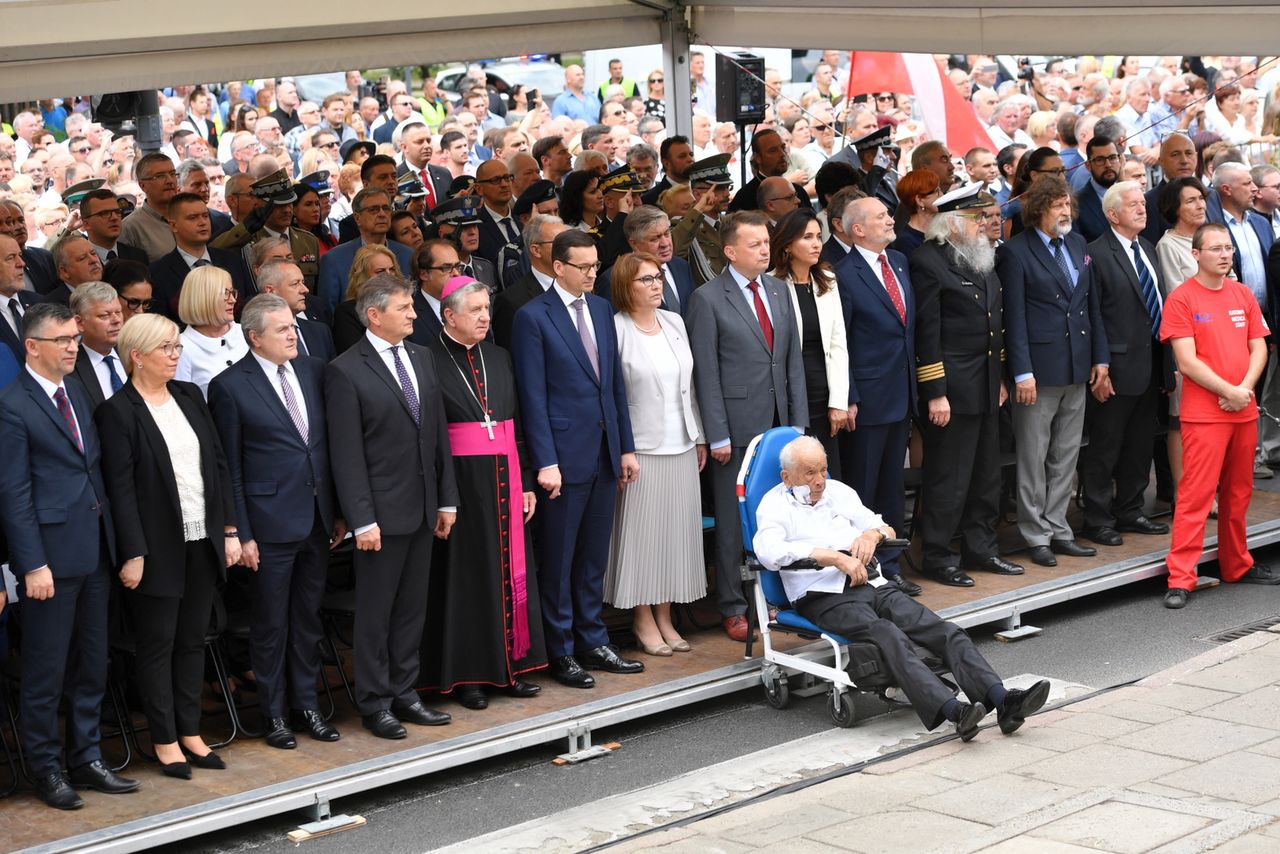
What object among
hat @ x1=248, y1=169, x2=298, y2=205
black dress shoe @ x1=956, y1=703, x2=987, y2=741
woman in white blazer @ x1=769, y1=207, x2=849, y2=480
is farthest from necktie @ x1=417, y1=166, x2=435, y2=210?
black dress shoe @ x1=956, y1=703, x2=987, y2=741

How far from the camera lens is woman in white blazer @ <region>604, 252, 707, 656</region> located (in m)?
7.88

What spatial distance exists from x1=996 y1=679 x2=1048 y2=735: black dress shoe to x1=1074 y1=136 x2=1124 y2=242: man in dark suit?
15.3ft

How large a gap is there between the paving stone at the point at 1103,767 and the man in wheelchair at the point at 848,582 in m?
0.40

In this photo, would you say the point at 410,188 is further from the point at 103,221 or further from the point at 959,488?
the point at 959,488

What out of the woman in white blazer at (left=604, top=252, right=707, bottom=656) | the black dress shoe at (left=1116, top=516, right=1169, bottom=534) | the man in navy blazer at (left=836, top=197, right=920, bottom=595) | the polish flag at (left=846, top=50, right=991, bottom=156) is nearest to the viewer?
the woman in white blazer at (left=604, top=252, right=707, bottom=656)

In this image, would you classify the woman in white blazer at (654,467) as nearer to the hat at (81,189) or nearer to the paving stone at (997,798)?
the paving stone at (997,798)

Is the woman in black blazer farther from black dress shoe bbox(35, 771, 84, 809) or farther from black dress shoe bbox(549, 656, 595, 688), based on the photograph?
black dress shoe bbox(549, 656, 595, 688)

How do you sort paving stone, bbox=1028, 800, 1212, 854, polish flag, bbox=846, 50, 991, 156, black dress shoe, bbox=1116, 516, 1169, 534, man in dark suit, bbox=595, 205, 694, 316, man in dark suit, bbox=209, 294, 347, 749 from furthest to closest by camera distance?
polish flag, bbox=846, 50, 991, 156
black dress shoe, bbox=1116, 516, 1169, 534
man in dark suit, bbox=595, 205, 694, 316
man in dark suit, bbox=209, 294, 347, 749
paving stone, bbox=1028, 800, 1212, 854

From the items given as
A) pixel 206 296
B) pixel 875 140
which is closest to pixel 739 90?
pixel 875 140

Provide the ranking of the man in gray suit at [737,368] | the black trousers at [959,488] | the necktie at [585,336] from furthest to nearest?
1. the black trousers at [959,488]
2. the man in gray suit at [737,368]
3. the necktie at [585,336]

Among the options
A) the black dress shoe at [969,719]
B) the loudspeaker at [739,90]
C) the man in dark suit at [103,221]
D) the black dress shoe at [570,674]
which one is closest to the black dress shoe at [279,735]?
the black dress shoe at [570,674]

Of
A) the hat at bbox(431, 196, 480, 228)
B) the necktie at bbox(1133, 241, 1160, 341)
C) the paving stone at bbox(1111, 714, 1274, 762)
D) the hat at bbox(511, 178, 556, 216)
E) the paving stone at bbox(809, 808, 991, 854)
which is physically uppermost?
the hat at bbox(511, 178, 556, 216)

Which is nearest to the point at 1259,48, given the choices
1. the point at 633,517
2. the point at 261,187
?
the point at 633,517

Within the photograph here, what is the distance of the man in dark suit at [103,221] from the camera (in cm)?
856
